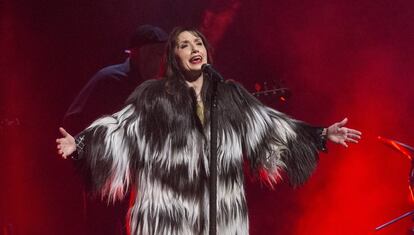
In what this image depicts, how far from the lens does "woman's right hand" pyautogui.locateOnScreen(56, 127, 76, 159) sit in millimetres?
2699

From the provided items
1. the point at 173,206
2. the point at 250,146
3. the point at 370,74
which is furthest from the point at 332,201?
the point at 173,206

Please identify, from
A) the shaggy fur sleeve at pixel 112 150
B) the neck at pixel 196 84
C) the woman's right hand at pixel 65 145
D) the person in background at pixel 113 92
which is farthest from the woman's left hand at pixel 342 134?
the person in background at pixel 113 92

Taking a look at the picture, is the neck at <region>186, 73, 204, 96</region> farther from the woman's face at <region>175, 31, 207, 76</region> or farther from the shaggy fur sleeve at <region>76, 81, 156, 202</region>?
the shaggy fur sleeve at <region>76, 81, 156, 202</region>

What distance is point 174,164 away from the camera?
288 centimetres

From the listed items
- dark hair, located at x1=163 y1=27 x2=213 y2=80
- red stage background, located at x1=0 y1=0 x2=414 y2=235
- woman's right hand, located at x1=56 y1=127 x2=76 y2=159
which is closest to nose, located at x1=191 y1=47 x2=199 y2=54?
dark hair, located at x1=163 y1=27 x2=213 y2=80

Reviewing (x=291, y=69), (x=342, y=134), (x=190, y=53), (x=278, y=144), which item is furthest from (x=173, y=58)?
(x=291, y=69)

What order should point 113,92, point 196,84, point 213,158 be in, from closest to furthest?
point 213,158, point 196,84, point 113,92

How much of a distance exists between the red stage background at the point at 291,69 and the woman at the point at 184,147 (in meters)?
1.98

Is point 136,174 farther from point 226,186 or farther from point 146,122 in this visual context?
point 226,186

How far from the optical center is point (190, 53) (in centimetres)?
306

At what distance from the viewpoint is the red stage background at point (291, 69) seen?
504cm

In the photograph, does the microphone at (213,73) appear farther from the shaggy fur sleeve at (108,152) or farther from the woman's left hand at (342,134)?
the woman's left hand at (342,134)

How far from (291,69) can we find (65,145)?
2896 millimetres

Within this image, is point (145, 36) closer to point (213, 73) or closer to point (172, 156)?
point (172, 156)
